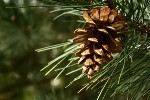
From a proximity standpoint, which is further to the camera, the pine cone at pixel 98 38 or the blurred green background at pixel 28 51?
the blurred green background at pixel 28 51

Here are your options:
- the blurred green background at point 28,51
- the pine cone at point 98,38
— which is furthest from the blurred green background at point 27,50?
the pine cone at point 98,38

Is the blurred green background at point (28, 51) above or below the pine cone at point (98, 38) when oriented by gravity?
below

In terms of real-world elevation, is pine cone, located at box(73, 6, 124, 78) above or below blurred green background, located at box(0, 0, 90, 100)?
above

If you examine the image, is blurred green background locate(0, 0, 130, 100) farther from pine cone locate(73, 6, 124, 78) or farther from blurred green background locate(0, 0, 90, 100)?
pine cone locate(73, 6, 124, 78)

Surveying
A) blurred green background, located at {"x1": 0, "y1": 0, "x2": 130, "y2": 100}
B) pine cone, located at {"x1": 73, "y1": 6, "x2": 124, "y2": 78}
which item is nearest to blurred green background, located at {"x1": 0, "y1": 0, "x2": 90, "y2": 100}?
blurred green background, located at {"x1": 0, "y1": 0, "x2": 130, "y2": 100}

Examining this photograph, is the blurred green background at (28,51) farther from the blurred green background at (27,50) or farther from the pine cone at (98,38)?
the pine cone at (98,38)

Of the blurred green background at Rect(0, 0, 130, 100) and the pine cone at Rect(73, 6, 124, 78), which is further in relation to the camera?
the blurred green background at Rect(0, 0, 130, 100)

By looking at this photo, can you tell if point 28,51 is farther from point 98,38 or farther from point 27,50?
point 98,38

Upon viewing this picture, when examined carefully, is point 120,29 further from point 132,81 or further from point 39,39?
point 39,39
